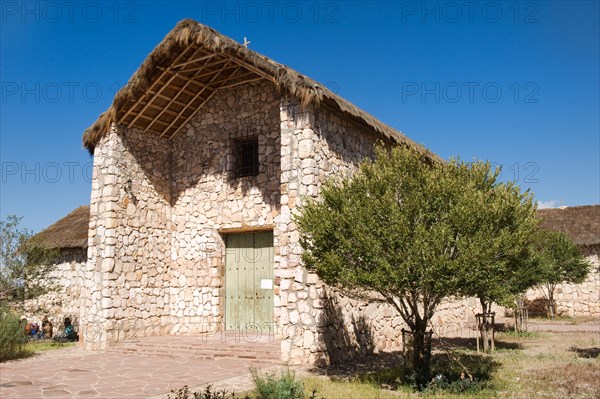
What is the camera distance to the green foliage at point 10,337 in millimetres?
11398

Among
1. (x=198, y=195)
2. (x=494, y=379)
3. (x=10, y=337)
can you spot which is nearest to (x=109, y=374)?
(x=10, y=337)

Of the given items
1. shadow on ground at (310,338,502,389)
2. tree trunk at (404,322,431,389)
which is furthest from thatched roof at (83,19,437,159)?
shadow on ground at (310,338,502,389)

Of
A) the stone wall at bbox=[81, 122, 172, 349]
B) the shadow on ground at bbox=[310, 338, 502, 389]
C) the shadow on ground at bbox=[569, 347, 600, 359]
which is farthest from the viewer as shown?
the stone wall at bbox=[81, 122, 172, 349]

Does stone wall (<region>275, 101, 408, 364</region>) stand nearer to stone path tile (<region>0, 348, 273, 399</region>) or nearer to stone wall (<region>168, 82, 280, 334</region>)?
stone path tile (<region>0, 348, 273, 399</region>)

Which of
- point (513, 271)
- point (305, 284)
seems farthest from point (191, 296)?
point (513, 271)

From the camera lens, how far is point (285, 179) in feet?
33.8

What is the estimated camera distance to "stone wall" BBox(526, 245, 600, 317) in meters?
23.3

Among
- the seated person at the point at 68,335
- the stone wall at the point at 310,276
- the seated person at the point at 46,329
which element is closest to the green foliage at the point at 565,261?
the stone wall at the point at 310,276

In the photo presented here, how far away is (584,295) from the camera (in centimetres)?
2345

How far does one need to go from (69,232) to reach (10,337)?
6036 millimetres

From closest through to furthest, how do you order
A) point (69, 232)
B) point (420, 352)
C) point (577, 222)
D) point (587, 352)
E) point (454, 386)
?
point (454, 386)
point (420, 352)
point (587, 352)
point (69, 232)
point (577, 222)

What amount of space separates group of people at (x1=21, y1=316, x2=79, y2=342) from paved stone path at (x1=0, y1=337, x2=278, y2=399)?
3074 mm

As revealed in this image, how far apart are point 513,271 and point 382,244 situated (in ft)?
6.90

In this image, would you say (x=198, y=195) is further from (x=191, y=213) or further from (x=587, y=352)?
(x=587, y=352)
